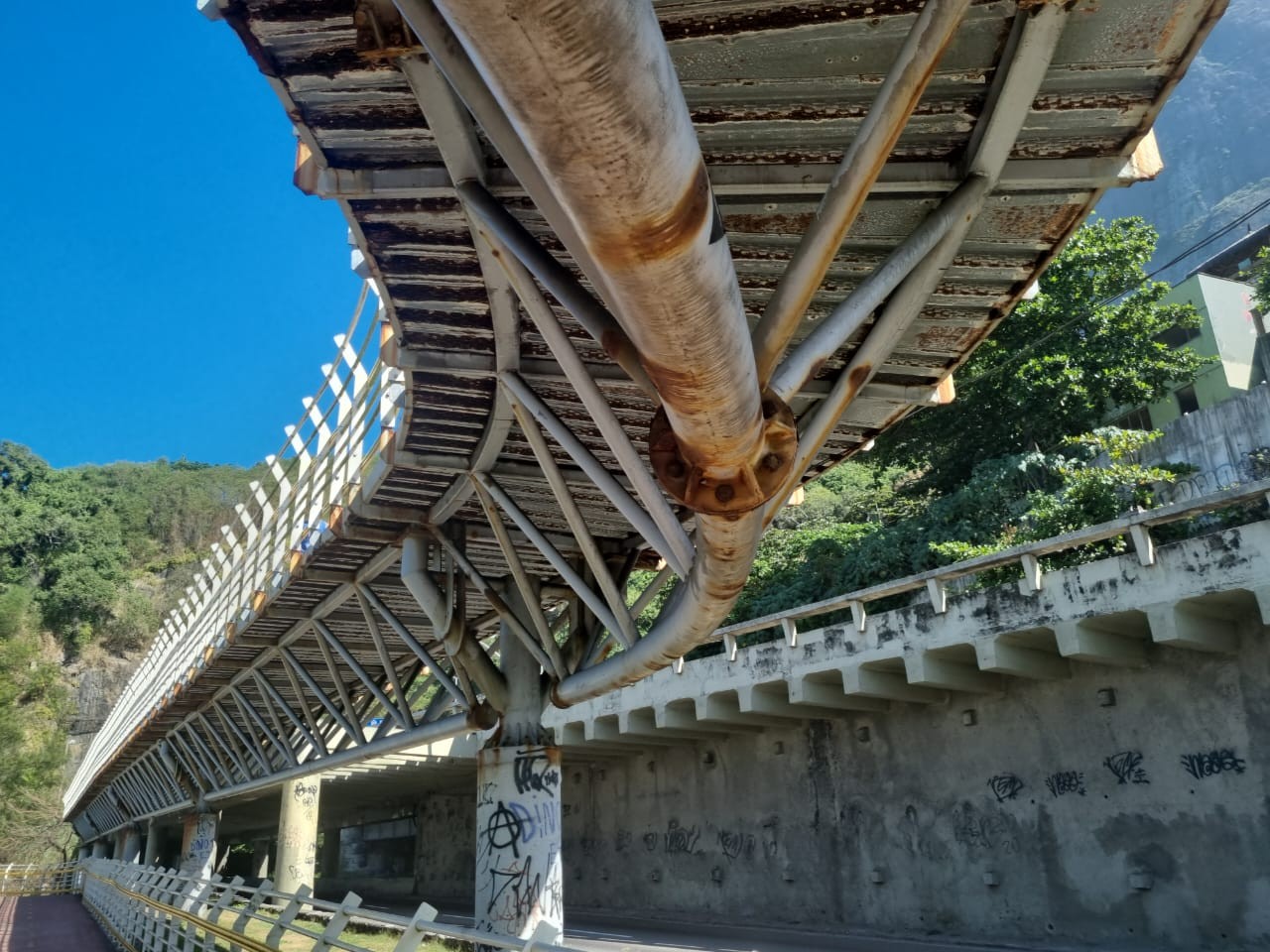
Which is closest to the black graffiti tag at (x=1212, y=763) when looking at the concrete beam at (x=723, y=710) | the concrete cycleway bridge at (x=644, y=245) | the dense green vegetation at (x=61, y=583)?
the concrete beam at (x=723, y=710)

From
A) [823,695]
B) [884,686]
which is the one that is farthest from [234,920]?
[884,686]

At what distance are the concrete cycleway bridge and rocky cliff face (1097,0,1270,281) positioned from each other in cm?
9207

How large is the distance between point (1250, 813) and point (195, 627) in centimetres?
2048

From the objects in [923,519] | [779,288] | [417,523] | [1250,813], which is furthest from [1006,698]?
[779,288]

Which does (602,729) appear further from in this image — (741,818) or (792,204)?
(792,204)

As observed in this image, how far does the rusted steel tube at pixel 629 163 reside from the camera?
1.61 metres

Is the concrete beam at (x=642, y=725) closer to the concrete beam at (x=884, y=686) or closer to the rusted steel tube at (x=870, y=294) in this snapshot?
the concrete beam at (x=884, y=686)

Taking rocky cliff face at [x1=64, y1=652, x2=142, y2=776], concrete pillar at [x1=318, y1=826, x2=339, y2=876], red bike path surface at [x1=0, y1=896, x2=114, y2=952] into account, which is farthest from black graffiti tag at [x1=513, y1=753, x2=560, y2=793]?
rocky cliff face at [x1=64, y1=652, x2=142, y2=776]

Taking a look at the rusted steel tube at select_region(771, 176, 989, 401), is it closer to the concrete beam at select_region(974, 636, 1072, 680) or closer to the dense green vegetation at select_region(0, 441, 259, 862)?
the concrete beam at select_region(974, 636, 1072, 680)

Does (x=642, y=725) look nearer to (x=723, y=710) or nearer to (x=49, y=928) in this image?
(x=723, y=710)

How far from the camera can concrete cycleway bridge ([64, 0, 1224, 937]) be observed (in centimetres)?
213

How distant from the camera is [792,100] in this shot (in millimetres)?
4551

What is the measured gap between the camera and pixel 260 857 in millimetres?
60250

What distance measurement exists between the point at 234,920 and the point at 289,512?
645cm
